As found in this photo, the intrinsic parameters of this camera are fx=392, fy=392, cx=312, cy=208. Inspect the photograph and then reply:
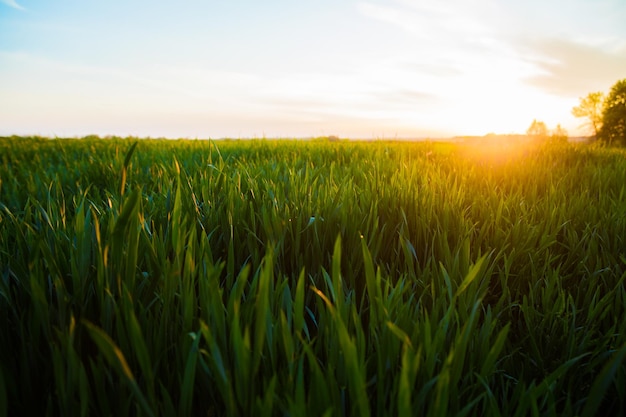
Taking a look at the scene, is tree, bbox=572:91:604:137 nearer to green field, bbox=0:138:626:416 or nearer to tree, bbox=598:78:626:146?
tree, bbox=598:78:626:146

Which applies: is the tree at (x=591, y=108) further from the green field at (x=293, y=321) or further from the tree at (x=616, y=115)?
the green field at (x=293, y=321)

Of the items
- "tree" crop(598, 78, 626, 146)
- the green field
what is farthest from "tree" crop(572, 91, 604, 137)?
the green field

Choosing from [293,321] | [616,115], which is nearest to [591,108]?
[616,115]

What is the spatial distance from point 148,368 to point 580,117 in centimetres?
4959

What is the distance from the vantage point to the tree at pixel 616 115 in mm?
28984

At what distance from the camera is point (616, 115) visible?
2931 centimetres

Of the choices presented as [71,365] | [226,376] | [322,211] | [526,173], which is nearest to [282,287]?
[226,376]

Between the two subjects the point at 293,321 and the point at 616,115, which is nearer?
the point at 293,321

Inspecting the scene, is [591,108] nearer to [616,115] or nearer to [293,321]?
[616,115]

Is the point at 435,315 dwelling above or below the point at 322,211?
below

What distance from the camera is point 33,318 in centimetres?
73

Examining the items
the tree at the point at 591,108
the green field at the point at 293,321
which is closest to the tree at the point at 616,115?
the tree at the point at 591,108

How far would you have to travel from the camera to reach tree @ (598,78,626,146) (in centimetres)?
2898

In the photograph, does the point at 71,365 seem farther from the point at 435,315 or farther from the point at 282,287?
the point at 435,315
